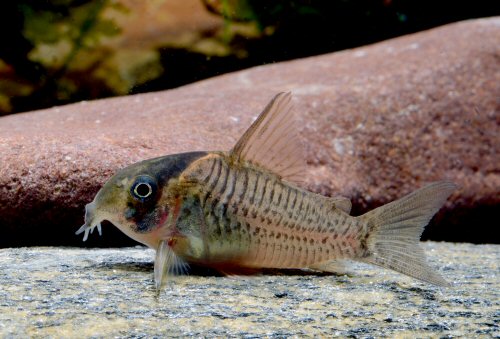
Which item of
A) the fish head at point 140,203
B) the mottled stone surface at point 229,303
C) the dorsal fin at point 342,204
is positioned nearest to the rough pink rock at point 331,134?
the mottled stone surface at point 229,303

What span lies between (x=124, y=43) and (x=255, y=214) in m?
3.00

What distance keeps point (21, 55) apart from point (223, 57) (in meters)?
1.95

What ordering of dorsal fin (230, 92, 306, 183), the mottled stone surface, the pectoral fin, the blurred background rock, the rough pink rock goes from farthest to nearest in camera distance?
the blurred background rock < the rough pink rock < dorsal fin (230, 92, 306, 183) < the pectoral fin < the mottled stone surface

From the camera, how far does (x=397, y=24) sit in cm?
654

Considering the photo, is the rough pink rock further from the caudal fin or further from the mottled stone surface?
the caudal fin

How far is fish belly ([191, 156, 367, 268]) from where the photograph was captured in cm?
251

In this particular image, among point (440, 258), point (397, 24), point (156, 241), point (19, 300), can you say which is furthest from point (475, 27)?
point (19, 300)

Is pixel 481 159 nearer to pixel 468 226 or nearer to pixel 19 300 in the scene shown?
pixel 468 226

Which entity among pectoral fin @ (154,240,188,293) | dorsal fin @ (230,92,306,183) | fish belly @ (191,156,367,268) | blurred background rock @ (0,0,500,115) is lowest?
pectoral fin @ (154,240,188,293)

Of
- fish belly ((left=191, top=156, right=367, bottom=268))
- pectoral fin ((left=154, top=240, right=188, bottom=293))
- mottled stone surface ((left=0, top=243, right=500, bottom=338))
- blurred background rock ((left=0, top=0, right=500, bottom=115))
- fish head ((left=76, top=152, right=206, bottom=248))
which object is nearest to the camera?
mottled stone surface ((left=0, top=243, right=500, bottom=338))

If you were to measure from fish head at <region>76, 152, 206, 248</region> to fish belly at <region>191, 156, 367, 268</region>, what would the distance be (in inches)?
7.4

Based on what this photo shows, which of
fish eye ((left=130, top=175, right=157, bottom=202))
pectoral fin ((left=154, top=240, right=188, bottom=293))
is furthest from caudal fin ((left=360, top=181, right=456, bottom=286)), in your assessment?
fish eye ((left=130, top=175, right=157, bottom=202))

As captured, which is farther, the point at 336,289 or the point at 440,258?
the point at 440,258

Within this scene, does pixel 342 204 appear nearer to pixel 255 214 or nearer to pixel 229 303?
pixel 255 214
